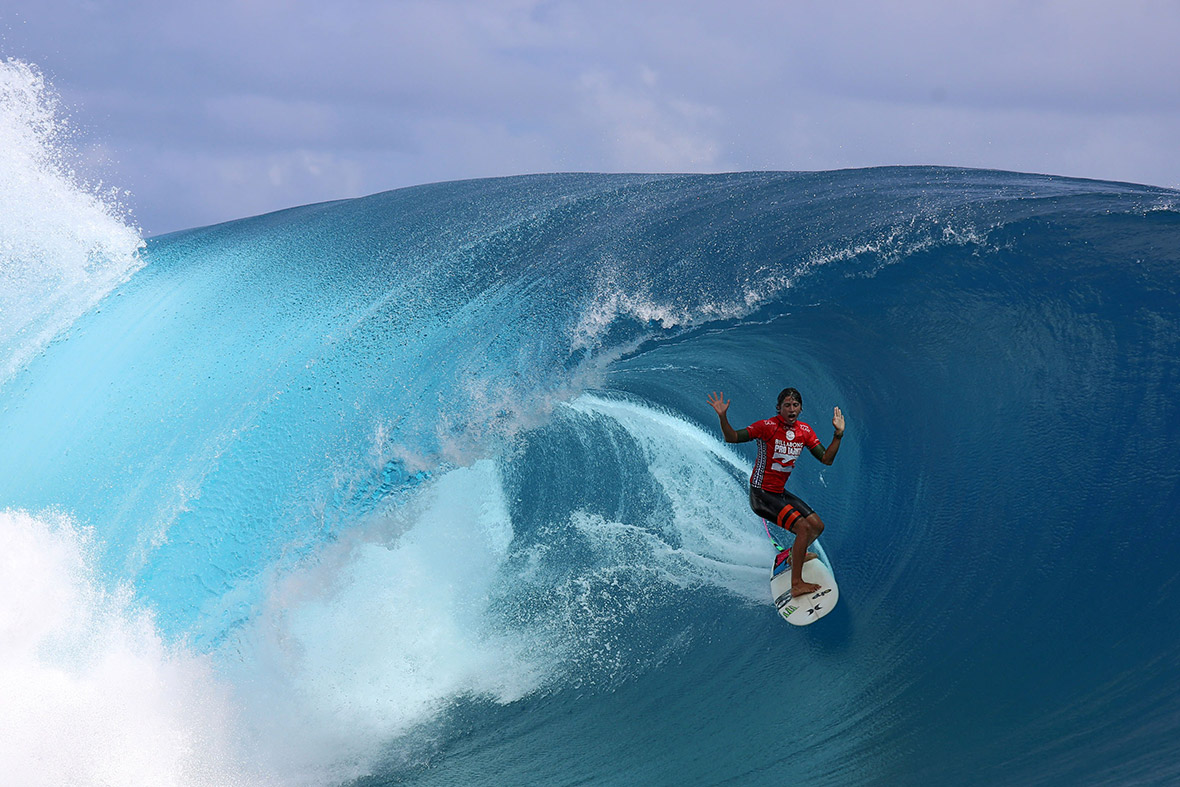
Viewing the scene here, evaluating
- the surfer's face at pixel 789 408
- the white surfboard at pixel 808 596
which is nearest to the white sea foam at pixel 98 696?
the white surfboard at pixel 808 596

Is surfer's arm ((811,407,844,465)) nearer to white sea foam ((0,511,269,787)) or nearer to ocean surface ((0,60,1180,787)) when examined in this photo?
ocean surface ((0,60,1180,787))

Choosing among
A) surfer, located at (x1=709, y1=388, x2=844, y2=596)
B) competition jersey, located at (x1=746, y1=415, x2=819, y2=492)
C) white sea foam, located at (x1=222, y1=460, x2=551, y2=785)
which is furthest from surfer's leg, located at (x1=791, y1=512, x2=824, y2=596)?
white sea foam, located at (x1=222, y1=460, x2=551, y2=785)

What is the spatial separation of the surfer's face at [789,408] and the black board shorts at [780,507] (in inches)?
19.1

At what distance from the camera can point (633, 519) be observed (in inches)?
261

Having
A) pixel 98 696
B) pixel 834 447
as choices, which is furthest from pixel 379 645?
pixel 834 447

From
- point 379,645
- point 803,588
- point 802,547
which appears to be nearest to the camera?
point 802,547

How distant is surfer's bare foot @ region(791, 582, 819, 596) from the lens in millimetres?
5188

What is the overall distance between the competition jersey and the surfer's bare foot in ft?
2.28

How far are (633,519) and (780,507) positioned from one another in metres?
1.92

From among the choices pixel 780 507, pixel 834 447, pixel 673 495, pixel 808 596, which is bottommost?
pixel 808 596

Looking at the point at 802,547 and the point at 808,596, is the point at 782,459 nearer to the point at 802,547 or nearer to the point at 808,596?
the point at 802,547

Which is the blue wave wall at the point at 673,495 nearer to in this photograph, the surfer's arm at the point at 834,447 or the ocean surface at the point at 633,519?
the ocean surface at the point at 633,519

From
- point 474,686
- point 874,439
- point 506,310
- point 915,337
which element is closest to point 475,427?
point 506,310

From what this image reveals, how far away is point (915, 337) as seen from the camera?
270 inches
